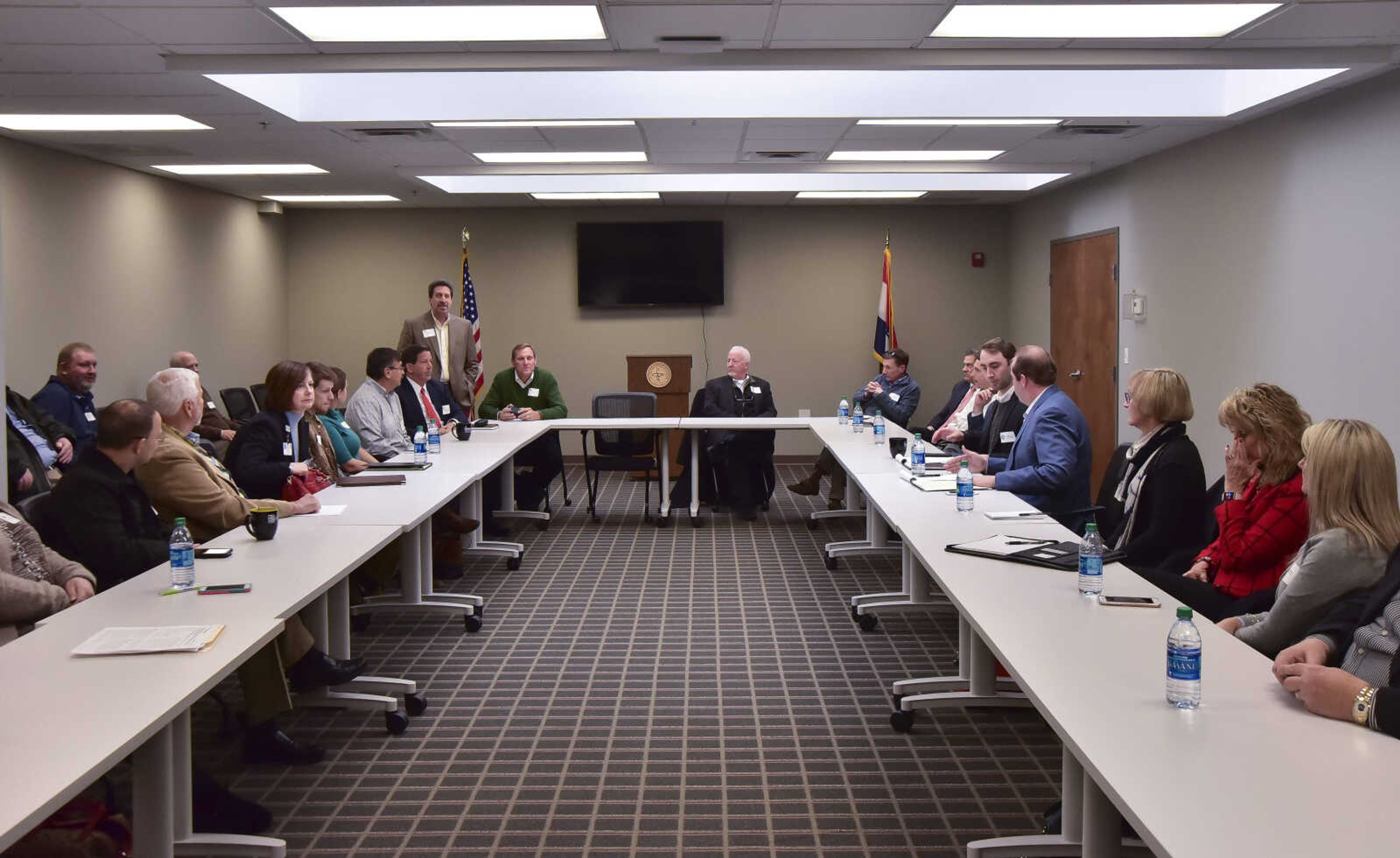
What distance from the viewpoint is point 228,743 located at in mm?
4059

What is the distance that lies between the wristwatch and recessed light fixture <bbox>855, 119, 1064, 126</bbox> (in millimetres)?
4862

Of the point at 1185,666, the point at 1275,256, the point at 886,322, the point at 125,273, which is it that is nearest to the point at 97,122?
the point at 125,273

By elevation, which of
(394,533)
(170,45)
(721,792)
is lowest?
(721,792)

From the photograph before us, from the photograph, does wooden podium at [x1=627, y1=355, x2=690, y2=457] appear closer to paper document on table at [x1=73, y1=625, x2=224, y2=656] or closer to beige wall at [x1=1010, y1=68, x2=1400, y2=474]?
beige wall at [x1=1010, y1=68, x2=1400, y2=474]

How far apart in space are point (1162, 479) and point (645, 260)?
857 cm

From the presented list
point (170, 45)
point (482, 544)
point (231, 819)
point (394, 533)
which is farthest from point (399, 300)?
point (231, 819)

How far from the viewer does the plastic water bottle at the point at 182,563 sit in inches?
130

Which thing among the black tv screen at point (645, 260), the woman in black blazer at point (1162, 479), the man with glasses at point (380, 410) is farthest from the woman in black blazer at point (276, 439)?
the black tv screen at point (645, 260)

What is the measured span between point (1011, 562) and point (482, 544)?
13.5 feet

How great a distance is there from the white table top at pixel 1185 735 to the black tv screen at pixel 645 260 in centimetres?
904

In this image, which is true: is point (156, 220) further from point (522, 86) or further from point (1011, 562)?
point (1011, 562)

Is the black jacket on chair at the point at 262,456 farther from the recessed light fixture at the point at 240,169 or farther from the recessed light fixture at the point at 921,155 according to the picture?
the recessed light fixture at the point at 921,155

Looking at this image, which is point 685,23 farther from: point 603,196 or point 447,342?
point 603,196

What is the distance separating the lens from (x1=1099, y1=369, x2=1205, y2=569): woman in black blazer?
4207mm
